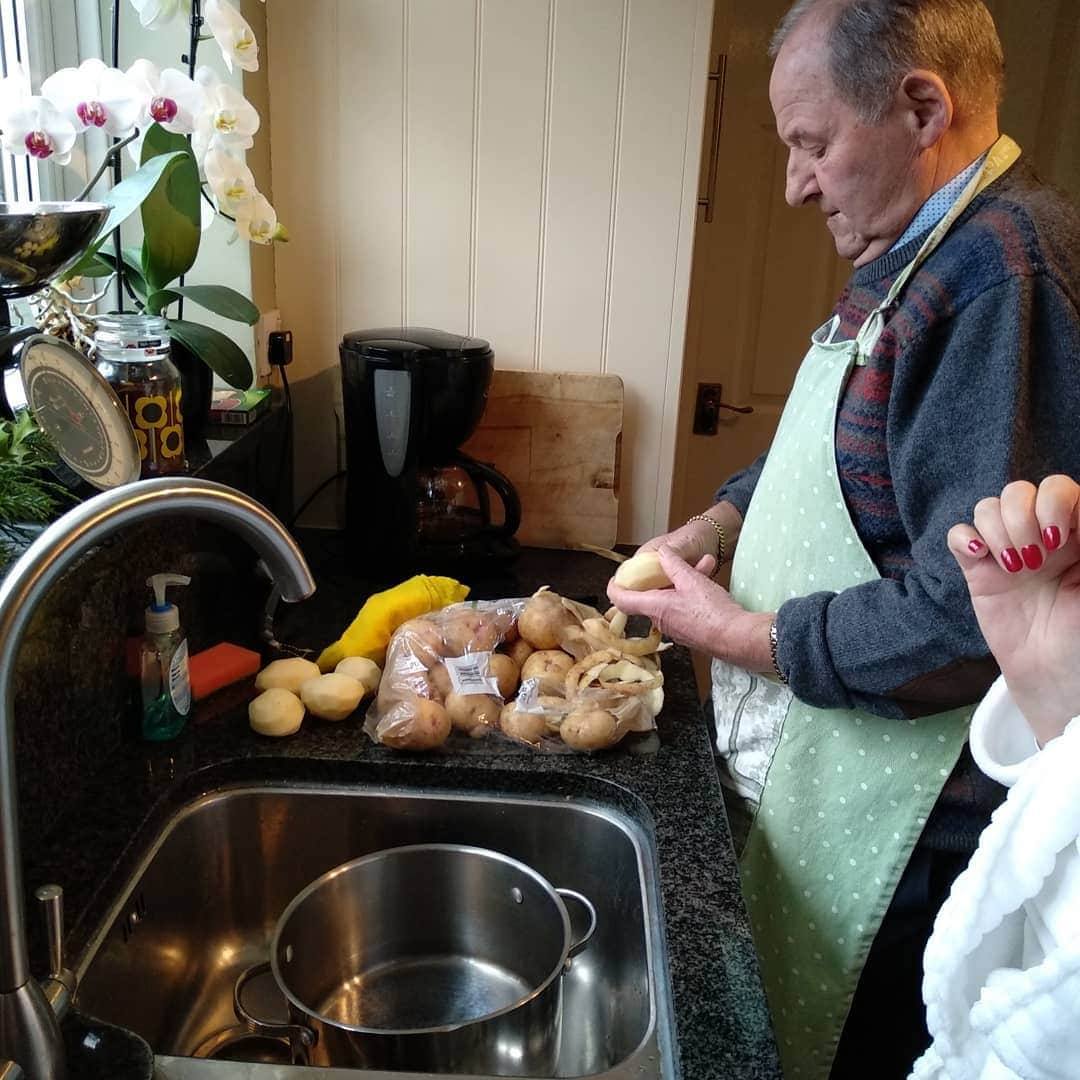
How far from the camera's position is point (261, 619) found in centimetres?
134

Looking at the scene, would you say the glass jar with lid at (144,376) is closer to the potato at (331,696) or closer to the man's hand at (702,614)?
the potato at (331,696)

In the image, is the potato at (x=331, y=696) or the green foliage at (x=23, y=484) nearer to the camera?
the green foliage at (x=23, y=484)

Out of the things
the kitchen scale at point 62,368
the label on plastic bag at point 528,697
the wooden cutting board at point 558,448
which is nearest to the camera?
the kitchen scale at point 62,368

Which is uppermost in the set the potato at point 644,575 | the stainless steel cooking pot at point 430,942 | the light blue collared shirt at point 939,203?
the light blue collared shirt at point 939,203

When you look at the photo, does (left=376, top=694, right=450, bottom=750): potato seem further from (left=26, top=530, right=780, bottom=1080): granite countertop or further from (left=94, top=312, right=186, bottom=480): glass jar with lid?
(left=94, top=312, right=186, bottom=480): glass jar with lid

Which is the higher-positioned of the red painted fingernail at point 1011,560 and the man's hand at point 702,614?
the red painted fingernail at point 1011,560

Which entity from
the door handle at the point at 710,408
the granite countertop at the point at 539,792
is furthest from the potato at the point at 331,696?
the door handle at the point at 710,408

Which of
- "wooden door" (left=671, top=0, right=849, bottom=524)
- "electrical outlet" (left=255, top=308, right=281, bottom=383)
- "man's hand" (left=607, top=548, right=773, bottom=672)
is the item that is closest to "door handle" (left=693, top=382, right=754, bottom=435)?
"wooden door" (left=671, top=0, right=849, bottom=524)

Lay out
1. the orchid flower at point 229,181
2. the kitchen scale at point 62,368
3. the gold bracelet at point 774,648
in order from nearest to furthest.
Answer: the kitchen scale at point 62,368, the gold bracelet at point 774,648, the orchid flower at point 229,181

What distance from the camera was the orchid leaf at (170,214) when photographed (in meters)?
1.18

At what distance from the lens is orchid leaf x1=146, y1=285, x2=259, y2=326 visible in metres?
1.23

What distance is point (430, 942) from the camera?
1.04 meters

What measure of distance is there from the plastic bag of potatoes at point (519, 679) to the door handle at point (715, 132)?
1.36 meters

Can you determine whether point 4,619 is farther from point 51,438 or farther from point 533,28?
point 533,28
